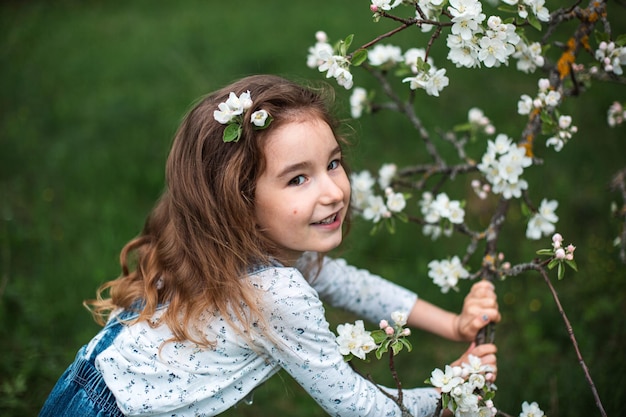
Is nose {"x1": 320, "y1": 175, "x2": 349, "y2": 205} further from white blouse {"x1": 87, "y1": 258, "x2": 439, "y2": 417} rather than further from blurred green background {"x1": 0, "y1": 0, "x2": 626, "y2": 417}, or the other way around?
blurred green background {"x1": 0, "y1": 0, "x2": 626, "y2": 417}

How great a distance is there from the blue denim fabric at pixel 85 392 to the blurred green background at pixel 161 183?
1.91 feet

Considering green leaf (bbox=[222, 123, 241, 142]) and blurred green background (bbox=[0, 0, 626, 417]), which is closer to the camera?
green leaf (bbox=[222, 123, 241, 142])

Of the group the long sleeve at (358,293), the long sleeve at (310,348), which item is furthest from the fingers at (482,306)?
the long sleeve at (310,348)

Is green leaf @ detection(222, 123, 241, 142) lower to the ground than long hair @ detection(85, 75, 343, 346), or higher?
higher

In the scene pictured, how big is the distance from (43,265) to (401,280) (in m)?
1.69

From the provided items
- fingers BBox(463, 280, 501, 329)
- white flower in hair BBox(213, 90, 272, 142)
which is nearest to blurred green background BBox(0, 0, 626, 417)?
fingers BBox(463, 280, 501, 329)

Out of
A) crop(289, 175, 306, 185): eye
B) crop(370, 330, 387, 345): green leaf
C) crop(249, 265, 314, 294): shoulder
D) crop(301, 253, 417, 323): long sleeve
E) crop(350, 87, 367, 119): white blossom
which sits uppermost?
crop(350, 87, 367, 119): white blossom

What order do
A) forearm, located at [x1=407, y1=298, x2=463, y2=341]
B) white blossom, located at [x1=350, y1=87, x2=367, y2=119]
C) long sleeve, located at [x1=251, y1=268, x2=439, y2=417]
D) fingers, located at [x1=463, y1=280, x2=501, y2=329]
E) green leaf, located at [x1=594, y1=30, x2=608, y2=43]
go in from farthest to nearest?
white blossom, located at [x1=350, y1=87, x2=367, y2=119]
forearm, located at [x1=407, y1=298, x2=463, y2=341]
fingers, located at [x1=463, y1=280, x2=501, y2=329]
green leaf, located at [x1=594, y1=30, x2=608, y2=43]
long sleeve, located at [x1=251, y1=268, x2=439, y2=417]

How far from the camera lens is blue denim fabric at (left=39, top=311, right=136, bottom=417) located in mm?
1708

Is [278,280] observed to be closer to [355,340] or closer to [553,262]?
[355,340]

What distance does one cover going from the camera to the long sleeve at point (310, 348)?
1602mm

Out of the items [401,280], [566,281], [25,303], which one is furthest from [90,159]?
[566,281]

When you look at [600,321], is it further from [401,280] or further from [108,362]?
[108,362]

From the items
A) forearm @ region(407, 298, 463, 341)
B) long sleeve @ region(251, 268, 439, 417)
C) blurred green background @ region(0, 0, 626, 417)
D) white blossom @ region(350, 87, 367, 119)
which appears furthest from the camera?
blurred green background @ region(0, 0, 626, 417)
